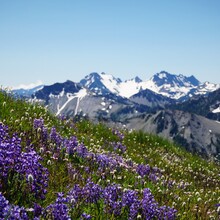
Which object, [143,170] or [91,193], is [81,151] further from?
[91,193]

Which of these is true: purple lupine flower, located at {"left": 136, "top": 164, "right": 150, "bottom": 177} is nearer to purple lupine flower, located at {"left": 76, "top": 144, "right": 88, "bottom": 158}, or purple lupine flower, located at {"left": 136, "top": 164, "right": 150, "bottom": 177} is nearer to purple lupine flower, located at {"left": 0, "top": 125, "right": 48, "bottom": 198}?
purple lupine flower, located at {"left": 76, "top": 144, "right": 88, "bottom": 158}

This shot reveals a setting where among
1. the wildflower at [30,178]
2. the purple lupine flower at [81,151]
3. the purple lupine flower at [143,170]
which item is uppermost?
the wildflower at [30,178]

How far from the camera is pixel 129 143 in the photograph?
1738cm

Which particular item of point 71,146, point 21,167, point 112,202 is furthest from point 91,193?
point 71,146

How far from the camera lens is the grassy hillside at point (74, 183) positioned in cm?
512

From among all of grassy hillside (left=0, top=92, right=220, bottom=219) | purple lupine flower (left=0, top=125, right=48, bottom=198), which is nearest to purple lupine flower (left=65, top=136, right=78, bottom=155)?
grassy hillside (left=0, top=92, right=220, bottom=219)

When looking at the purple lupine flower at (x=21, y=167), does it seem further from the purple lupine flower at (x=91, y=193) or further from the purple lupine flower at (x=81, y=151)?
the purple lupine flower at (x=81, y=151)

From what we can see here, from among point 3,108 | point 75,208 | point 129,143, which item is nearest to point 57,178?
point 75,208

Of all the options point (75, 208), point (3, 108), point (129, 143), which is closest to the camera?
point (75, 208)

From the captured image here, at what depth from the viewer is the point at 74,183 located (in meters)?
7.41

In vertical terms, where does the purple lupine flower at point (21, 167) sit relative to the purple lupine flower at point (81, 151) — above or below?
above

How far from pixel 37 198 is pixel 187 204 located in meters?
4.68

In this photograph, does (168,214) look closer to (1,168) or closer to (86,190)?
(86,190)

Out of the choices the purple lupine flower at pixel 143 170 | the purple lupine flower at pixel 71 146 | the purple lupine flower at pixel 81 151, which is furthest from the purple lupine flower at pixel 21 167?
→ the purple lupine flower at pixel 143 170
